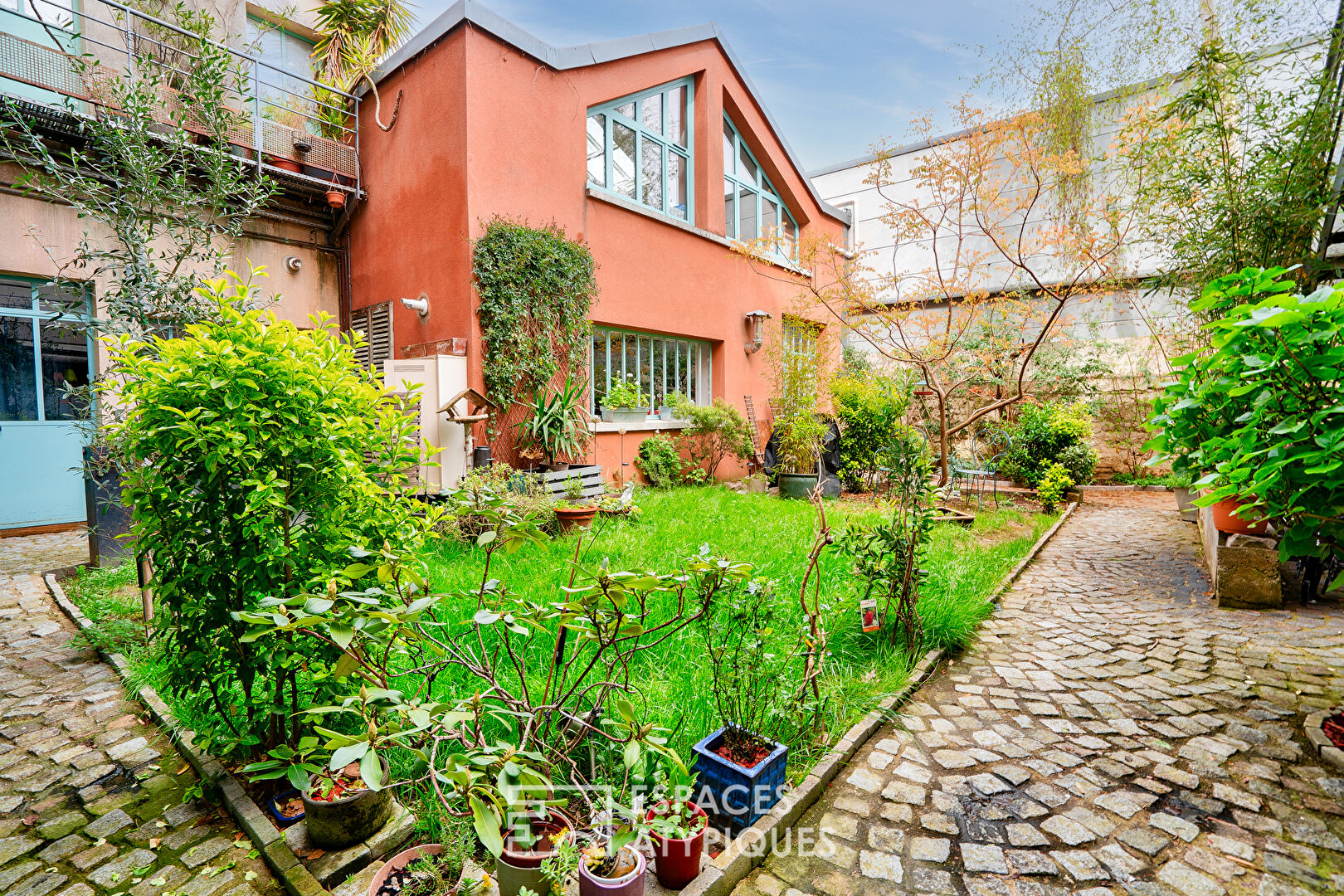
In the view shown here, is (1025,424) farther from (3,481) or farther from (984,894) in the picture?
(3,481)

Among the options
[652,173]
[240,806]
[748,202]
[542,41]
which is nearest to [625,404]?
[652,173]

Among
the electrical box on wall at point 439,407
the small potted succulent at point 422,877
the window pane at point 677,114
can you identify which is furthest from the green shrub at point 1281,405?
the window pane at point 677,114

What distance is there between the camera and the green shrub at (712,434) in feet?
31.8

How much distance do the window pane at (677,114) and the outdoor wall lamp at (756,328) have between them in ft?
10.8

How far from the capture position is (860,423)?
1018 centimetres

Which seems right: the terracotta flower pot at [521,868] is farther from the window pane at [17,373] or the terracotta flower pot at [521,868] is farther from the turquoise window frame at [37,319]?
the window pane at [17,373]

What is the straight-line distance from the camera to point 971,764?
2.73 metres

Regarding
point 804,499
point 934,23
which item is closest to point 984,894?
point 804,499

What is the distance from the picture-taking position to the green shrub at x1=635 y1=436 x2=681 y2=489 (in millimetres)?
9016

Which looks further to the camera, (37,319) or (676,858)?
(37,319)

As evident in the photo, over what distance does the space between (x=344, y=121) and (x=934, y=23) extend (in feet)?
30.5

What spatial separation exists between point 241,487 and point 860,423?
30.5 feet

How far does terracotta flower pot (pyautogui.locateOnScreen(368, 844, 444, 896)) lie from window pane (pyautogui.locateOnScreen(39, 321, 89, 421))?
316 inches

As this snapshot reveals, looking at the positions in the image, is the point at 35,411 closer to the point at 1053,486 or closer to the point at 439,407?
the point at 439,407
